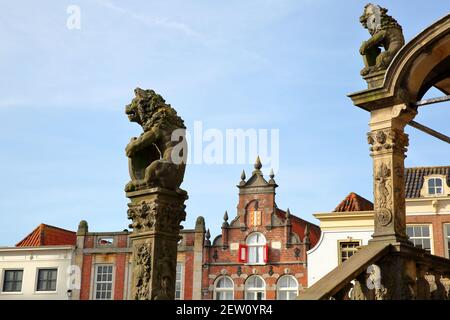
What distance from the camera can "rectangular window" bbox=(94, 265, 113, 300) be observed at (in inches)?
1489

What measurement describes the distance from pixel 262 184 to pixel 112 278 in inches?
425

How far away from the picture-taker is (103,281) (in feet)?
125

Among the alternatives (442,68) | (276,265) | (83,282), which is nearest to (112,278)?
(83,282)

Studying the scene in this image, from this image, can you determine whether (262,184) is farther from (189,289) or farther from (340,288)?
(340,288)

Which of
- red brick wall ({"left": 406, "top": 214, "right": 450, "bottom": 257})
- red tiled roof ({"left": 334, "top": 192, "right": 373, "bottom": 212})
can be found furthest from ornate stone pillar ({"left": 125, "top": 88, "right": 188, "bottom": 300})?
red tiled roof ({"left": 334, "top": 192, "right": 373, "bottom": 212})

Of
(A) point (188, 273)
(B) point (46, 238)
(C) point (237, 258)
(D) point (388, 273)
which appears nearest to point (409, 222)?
(C) point (237, 258)

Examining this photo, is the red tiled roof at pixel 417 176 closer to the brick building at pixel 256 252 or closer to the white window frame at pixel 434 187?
the white window frame at pixel 434 187

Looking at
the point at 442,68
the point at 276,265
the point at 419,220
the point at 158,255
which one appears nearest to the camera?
the point at 158,255

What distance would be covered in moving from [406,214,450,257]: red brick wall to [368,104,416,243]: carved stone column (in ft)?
66.7

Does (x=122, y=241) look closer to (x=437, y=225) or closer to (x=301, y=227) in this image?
(x=301, y=227)

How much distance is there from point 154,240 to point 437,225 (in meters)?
22.9

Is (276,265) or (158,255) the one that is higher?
(276,265)

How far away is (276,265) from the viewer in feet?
114

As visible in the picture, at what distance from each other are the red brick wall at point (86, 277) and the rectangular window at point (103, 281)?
18.8 inches
